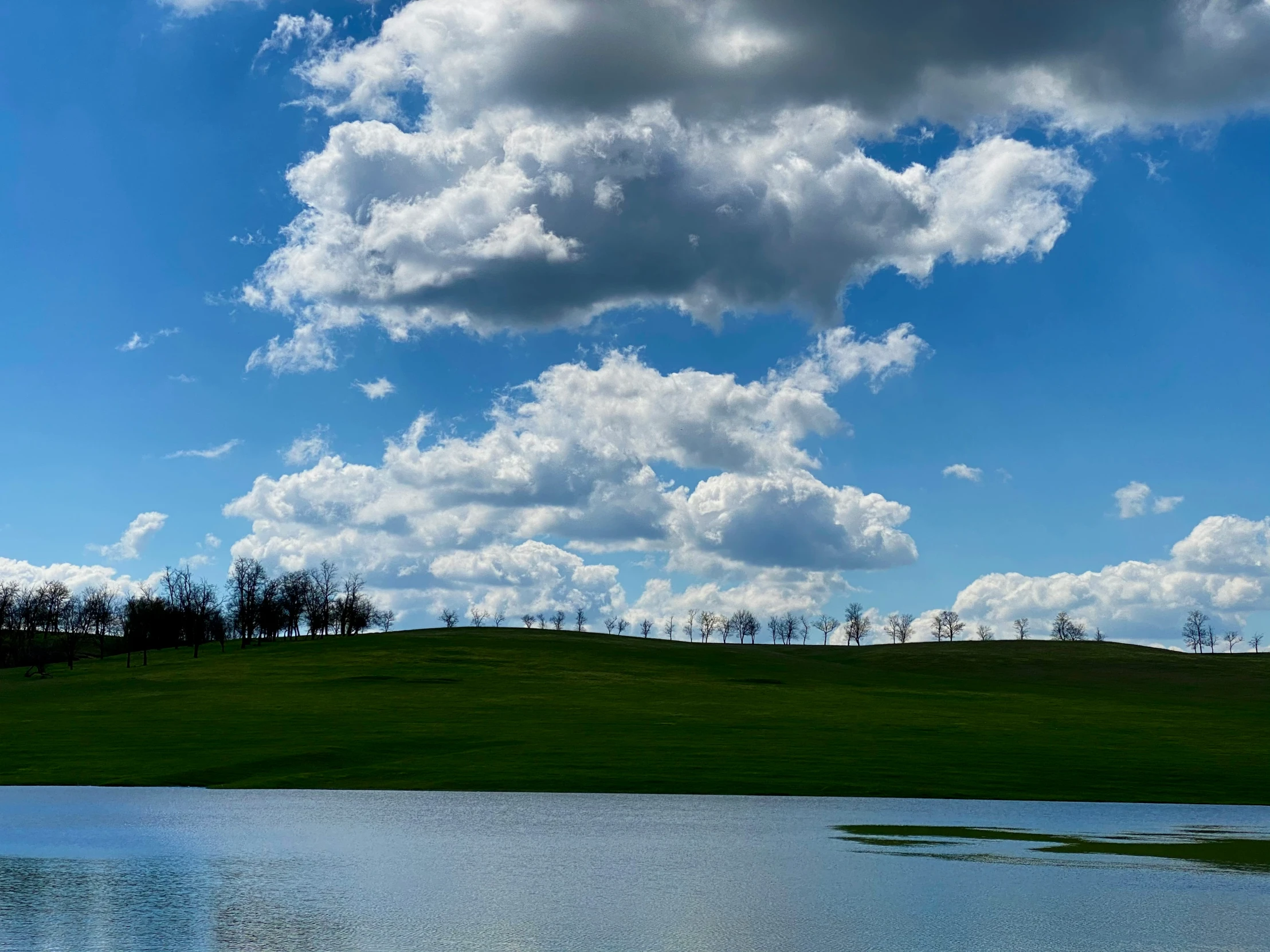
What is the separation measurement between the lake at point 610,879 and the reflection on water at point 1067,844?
152 mm

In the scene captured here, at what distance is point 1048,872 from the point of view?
86.3 ft

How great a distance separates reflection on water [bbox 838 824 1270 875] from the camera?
2909 cm

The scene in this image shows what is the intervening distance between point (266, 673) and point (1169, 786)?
283ft

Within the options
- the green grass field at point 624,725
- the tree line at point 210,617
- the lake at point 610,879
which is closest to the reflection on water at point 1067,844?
the lake at point 610,879

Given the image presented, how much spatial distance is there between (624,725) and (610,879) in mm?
49265

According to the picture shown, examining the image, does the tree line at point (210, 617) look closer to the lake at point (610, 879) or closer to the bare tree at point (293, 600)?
the bare tree at point (293, 600)

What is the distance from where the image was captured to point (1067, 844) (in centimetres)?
3225

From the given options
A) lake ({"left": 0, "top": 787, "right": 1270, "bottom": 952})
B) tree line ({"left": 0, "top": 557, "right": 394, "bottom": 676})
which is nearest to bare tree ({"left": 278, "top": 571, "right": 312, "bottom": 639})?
tree line ({"left": 0, "top": 557, "right": 394, "bottom": 676})

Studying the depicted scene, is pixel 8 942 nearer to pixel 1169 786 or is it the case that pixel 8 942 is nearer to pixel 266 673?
pixel 1169 786

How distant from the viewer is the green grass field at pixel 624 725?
52.2m

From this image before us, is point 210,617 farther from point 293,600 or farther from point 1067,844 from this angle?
point 1067,844

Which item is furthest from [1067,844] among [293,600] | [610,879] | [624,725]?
[293,600]

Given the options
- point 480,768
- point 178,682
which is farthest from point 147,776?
point 178,682

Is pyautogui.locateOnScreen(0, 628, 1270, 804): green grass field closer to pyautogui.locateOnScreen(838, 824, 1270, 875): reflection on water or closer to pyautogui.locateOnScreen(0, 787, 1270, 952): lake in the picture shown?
pyautogui.locateOnScreen(0, 787, 1270, 952): lake
